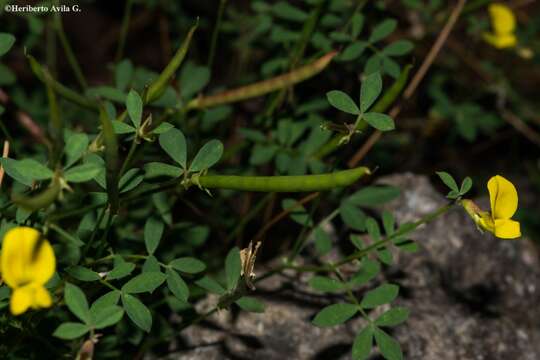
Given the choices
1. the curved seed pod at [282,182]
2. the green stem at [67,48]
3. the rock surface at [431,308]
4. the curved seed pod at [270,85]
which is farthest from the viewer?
the green stem at [67,48]

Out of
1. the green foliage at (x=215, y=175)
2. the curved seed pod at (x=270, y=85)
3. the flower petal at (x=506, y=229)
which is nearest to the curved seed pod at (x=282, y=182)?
the green foliage at (x=215, y=175)

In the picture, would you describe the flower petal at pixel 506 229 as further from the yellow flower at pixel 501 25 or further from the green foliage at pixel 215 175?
the yellow flower at pixel 501 25

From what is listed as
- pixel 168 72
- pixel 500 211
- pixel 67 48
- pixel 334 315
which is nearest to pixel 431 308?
pixel 334 315

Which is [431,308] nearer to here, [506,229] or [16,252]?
[506,229]

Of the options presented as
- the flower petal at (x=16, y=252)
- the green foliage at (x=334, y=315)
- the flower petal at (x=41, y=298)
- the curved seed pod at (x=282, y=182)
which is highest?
the flower petal at (x=16, y=252)

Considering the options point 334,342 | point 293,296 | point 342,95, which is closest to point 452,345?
point 334,342
